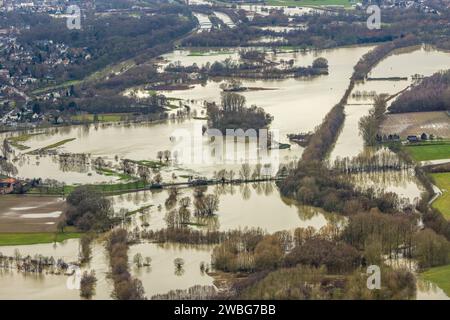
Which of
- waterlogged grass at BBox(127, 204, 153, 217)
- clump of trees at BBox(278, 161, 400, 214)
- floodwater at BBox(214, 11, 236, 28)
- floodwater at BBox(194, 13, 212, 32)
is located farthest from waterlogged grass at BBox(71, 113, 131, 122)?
floodwater at BBox(214, 11, 236, 28)

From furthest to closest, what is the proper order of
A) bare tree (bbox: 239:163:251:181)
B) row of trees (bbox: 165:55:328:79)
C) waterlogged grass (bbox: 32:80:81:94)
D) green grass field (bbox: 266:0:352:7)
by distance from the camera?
green grass field (bbox: 266:0:352:7) → row of trees (bbox: 165:55:328:79) → waterlogged grass (bbox: 32:80:81:94) → bare tree (bbox: 239:163:251:181)

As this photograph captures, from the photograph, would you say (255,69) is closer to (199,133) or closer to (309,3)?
(199,133)

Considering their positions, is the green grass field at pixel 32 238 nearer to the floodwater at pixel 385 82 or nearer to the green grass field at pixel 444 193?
the green grass field at pixel 444 193

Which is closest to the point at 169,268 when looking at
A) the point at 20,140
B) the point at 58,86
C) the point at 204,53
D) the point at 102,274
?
the point at 102,274

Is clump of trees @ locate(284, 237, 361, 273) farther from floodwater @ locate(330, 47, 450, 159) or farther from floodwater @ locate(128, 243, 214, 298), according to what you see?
floodwater @ locate(330, 47, 450, 159)

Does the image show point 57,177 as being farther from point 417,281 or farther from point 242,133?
point 417,281

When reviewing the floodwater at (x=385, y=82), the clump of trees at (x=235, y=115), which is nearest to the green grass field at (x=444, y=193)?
the floodwater at (x=385, y=82)
